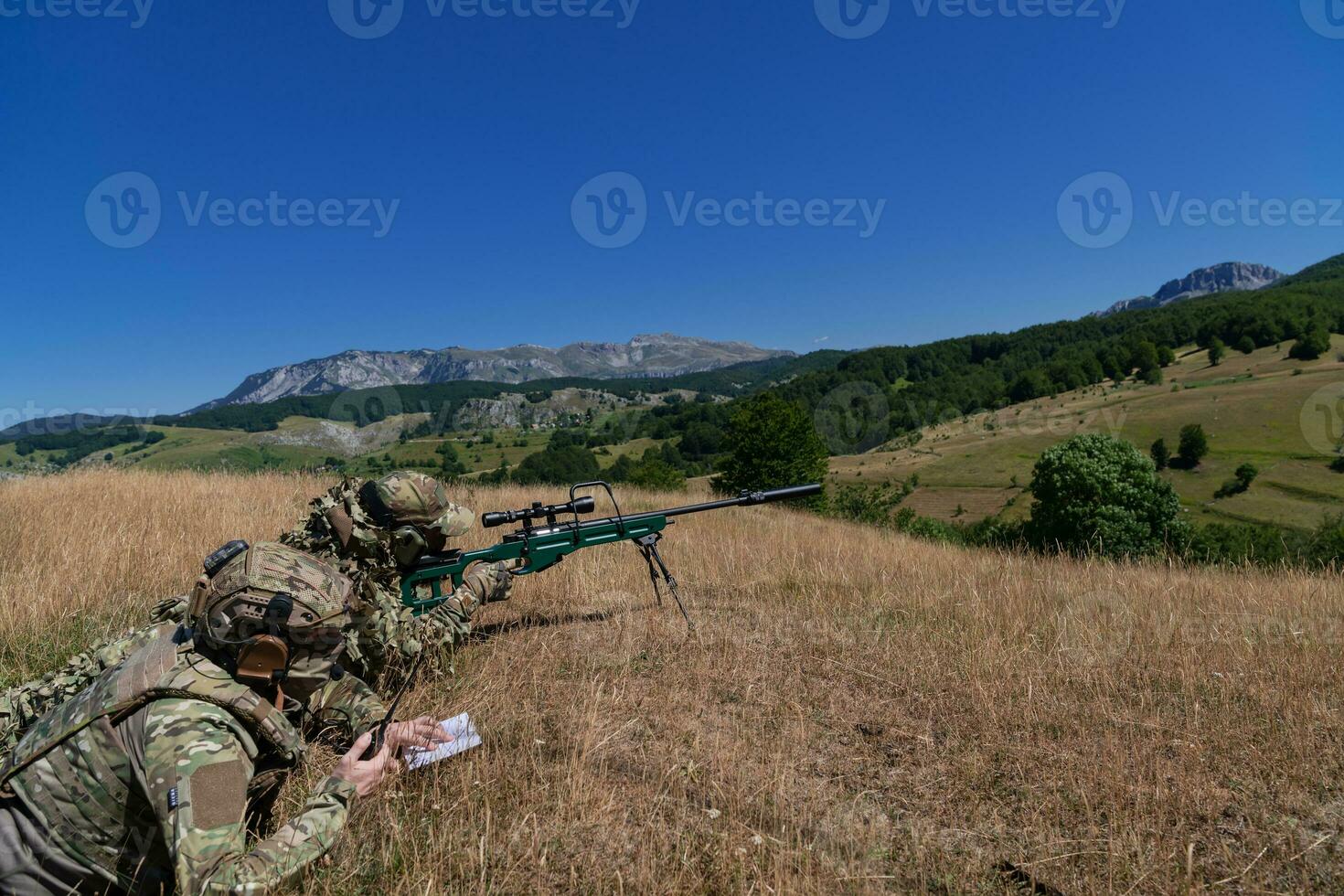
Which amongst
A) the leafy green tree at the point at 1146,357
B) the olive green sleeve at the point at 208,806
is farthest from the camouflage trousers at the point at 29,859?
the leafy green tree at the point at 1146,357

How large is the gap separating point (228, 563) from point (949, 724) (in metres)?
4.50

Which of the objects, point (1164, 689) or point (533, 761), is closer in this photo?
point (533, 761)

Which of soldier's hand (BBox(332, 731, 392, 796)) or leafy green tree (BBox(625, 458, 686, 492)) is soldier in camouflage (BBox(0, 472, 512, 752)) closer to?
soldier's hand (BBox(332, 731, 392, 796))

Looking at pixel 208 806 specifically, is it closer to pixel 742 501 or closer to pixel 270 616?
pixel 270 616

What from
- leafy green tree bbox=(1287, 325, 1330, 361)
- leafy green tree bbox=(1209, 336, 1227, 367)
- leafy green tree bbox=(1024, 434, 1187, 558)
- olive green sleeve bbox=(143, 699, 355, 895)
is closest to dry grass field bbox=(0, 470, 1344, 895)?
olive green sleeve bbox=(143, 699, 355, 895)

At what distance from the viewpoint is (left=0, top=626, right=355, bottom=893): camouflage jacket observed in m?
2.21

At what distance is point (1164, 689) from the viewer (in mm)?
4789

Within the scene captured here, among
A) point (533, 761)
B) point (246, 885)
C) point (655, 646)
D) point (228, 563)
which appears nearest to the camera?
point (246, 885)

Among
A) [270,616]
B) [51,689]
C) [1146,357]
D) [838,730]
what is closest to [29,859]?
[270,616]

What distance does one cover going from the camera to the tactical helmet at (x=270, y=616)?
2639 mm

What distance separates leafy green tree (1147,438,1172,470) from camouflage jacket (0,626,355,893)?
95.7 m

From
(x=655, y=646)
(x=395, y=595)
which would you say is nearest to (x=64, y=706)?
(x=395, y=595)

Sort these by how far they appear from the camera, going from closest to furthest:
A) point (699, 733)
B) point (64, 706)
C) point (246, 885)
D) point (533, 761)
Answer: point (246, 885) < point (64, 706) < point (533, 761) < point (699, 733)

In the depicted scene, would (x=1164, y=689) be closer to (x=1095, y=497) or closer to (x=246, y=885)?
(x=246, y=885)
